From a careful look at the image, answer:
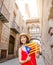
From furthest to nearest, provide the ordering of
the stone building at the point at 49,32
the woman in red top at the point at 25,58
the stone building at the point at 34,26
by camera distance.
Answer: the stone building at the point at 34,26 < the stone building at the point at 49,32 < the woman in red top at the point at 25,58

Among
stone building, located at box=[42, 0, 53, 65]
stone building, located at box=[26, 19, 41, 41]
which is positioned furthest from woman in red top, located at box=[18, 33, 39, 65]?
stone building, located at box=[26, 19, 41, 41]

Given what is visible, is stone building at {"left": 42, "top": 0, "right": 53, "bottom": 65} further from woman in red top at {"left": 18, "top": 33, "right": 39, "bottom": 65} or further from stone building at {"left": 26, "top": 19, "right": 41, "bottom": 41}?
stone building at {"left": 26, "top": 19, "right": 41, "bottom": 41}

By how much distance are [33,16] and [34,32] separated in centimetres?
319

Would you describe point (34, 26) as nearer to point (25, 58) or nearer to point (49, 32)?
point (49, 32)

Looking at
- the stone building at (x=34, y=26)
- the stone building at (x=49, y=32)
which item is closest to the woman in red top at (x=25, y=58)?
the stone building at (x=49, y=32)

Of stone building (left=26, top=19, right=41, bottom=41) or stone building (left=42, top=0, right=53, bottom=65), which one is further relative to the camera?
stone building (left=26, top=19, right=41, bottom=41)

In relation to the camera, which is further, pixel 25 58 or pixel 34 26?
pixel 34 26

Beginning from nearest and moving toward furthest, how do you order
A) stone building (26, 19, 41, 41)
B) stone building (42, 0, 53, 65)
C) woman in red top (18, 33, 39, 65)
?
woman in red top (18, 33, 39, 65), stone building (42, 0, 53, 65), stone building (26, 19, 41, 41)

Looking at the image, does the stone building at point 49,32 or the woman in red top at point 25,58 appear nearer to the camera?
the woman in red top at point 25,58

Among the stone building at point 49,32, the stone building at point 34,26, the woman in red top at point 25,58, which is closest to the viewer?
the woman in red top at point 25,58

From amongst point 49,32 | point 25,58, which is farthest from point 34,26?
point 25,58

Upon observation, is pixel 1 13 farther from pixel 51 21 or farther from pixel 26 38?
pixel 26 38

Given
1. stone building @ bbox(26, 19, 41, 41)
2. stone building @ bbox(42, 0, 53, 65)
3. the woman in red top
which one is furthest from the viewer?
stone building @ bbox(26, 19, 41, 41)

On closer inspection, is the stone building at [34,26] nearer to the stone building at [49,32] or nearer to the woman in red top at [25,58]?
the stone building at [49,32]
